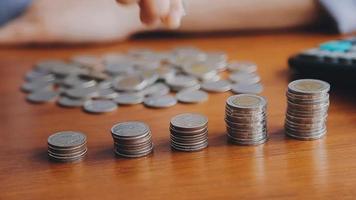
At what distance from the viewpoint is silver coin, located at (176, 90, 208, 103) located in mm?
673

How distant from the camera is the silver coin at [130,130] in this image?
0.54 metres

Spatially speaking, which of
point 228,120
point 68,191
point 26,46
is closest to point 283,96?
point 228,120

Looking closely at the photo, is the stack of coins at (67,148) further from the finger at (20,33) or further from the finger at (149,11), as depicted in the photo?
the finger at (20,33)

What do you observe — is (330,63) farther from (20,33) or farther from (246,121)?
(20,33)

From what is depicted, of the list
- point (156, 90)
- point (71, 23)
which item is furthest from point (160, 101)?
point (71, 23)

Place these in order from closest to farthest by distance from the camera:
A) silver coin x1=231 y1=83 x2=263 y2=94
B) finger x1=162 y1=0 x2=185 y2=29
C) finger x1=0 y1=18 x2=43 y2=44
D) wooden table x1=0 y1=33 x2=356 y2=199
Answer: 1. wooden table x1=0 y1=33 x2=356 y2=199
2. finger x1=162 y1=0 x2=185 y2=29
3. silver coin x1=231 y1=83 x2=263 y2=94
4. finger x1=0 y1=18 x2=43 y2=44

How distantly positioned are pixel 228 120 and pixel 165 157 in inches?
2.8

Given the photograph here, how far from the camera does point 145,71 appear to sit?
2.49 feet

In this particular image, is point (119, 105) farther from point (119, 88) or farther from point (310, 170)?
point (310, 170)

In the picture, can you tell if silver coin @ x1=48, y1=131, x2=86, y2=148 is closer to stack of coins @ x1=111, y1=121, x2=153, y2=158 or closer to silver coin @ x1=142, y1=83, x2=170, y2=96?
stack of coins @ x1=111, y1=121, x2=153, y2=158

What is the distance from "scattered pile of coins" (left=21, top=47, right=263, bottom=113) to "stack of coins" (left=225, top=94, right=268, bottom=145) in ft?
0.39

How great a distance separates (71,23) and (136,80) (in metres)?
0.25

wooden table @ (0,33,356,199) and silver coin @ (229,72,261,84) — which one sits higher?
silver coin @ (229,72,261,84)

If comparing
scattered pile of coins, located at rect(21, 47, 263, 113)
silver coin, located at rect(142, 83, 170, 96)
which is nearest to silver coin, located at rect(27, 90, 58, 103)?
scattered pile of coins, located at rect(21, 47, 263, 113)
